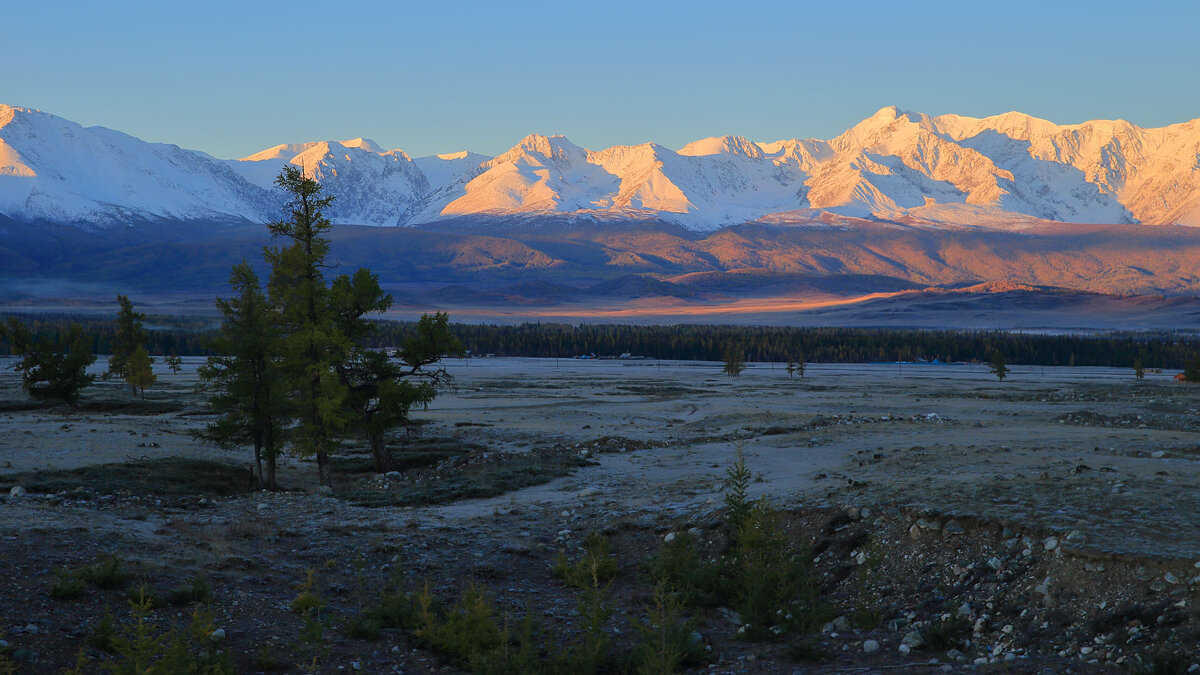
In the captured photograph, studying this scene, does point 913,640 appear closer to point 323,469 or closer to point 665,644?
point 665,644

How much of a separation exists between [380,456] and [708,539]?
16.4m

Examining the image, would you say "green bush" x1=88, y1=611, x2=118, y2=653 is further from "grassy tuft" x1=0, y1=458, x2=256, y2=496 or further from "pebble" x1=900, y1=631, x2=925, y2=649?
"grassy tuft" x1=0, y1=458, x2=256, y2=496

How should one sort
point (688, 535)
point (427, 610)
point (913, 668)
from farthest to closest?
point (688, 535)
point (427, 610)
point (913, 668)

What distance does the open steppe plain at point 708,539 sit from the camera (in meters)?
12.9

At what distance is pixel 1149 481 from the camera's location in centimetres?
1927

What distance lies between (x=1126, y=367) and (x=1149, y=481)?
121114mm

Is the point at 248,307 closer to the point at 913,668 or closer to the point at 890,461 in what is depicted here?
the point at 890,461

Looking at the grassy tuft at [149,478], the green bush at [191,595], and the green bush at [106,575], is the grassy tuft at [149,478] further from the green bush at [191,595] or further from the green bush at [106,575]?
the green bush at [191,595]

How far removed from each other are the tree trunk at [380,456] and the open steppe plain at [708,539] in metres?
1.10

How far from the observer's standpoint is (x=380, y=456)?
32.1m

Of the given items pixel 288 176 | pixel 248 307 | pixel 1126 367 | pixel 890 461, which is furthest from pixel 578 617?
pixel 1126 367

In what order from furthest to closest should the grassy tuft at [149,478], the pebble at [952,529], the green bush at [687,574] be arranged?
the grassy tuft at [149,478] < the pebble at [952,529] < the green bush at [687,574]

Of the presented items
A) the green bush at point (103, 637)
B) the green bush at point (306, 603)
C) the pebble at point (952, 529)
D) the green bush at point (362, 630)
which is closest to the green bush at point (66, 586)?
the green bush at point (103, 637)

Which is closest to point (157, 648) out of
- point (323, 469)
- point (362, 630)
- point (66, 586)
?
point (362, 630)
